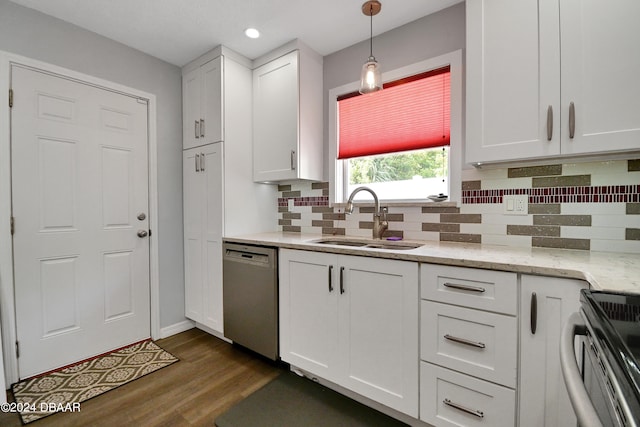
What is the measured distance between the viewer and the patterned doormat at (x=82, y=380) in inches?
64.6

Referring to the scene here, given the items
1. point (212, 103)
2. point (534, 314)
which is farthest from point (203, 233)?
point (534, 314)

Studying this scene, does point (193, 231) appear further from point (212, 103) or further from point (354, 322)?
point (354, 322)

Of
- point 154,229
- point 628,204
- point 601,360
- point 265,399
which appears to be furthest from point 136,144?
point 628,204

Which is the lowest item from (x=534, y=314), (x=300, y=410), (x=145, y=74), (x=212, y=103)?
(x=300, y=410)

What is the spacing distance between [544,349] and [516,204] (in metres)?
0.88

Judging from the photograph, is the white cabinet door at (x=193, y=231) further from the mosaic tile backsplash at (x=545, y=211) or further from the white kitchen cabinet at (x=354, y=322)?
the mosaic tile backsplash at (x=545, y=211)

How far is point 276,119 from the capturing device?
2.39 meters

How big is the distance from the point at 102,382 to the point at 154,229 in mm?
1168

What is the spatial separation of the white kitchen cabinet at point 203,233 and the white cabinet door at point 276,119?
0.38m

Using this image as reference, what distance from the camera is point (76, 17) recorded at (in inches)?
78.0

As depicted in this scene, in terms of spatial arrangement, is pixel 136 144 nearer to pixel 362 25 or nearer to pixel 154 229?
pixel 154 229

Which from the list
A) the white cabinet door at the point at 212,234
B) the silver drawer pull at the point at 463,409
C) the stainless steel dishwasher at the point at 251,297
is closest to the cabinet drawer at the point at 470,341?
the silver drawer pull at the point at 463,409

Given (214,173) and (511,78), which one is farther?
(214,173)

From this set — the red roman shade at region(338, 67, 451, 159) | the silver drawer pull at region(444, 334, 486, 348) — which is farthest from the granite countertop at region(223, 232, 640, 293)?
the red roman shade at region(338, 67, 451, 159)
